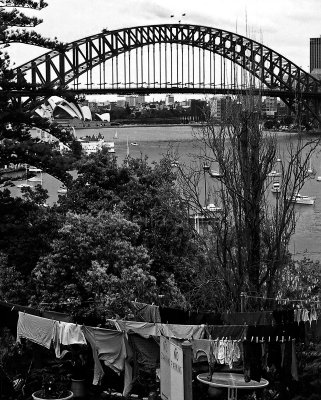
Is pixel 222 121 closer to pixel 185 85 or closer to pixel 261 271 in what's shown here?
pixel 261 271

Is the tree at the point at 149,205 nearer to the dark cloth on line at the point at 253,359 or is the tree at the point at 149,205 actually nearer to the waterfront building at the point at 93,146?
the waterfront building at the point at 93,146

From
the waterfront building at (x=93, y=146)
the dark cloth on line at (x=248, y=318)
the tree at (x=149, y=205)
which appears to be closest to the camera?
the dark cloth on line at (x=248, y=318)

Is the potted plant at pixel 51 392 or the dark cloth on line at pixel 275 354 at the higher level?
the dark cloth on line at pixel 275 354

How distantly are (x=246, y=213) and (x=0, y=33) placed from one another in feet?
33.3

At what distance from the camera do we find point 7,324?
1402 cm

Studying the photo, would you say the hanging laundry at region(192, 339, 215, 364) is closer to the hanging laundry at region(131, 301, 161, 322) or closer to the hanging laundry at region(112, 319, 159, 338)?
the hanging laundry at region(112, 319, 159, 338)

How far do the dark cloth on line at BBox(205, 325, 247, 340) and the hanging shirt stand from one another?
211cm

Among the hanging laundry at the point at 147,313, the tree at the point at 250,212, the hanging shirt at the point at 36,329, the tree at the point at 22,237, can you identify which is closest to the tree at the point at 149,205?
the tree at the point at 22,237

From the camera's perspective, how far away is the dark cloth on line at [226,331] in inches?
489

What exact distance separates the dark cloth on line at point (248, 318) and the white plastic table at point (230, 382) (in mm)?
755

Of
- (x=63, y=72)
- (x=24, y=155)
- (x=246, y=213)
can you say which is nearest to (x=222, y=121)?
(x=246, y=213)

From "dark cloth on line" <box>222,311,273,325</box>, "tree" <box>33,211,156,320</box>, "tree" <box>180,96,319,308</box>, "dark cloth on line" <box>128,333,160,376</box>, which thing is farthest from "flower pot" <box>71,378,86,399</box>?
"tree" <box>33,211,156,320</box>

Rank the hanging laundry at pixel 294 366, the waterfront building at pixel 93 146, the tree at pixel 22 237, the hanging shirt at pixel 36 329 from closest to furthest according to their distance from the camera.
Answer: the hanging laundry at pixel 294 366, the hanging shirt at pixel 36 329, the tree at pixel 22 237, the waterfront building at pixel 93 146

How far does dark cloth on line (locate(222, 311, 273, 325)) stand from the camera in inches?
528
